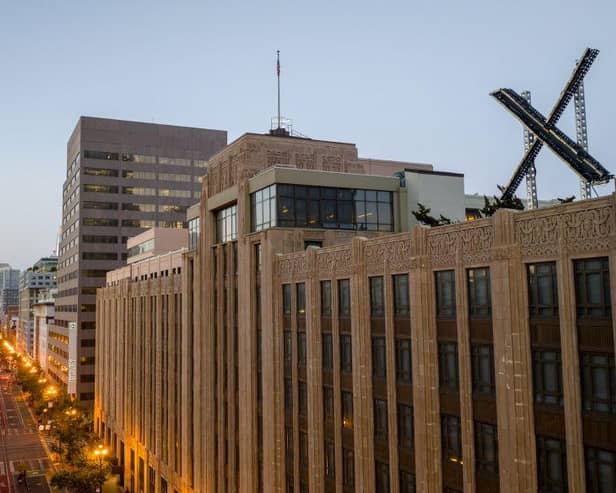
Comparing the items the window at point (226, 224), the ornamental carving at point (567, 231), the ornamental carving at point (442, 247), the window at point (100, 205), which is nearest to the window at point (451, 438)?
the ornamental carving at point (442, 247)

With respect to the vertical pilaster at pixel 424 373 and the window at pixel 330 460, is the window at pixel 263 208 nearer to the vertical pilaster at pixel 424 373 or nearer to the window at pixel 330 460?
the window at pixel 330 460

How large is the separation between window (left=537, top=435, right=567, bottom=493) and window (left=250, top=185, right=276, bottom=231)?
77.0 feet

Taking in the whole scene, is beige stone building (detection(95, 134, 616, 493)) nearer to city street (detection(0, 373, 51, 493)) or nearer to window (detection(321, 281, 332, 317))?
window (detection(321, 281, 332, 317))

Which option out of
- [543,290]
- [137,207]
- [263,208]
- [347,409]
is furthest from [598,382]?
[137,207]

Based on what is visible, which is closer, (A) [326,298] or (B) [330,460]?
(B) [330,460]

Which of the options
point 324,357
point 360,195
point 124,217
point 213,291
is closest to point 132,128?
point 124,217

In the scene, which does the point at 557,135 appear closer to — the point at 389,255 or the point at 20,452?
the point at 389,255

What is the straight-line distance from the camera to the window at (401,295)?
28.2 metres

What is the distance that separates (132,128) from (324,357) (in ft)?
350

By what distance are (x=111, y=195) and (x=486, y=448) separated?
114449 millimetres

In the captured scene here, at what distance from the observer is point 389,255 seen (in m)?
29.2

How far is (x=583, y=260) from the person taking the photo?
808 inches

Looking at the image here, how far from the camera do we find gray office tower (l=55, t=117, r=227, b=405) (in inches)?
4786

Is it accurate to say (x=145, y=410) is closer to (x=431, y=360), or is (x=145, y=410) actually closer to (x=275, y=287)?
(x=275, y=287)
